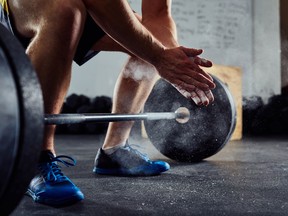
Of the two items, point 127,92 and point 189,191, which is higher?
point 127,92

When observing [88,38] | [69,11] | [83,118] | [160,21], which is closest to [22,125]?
[83,118]

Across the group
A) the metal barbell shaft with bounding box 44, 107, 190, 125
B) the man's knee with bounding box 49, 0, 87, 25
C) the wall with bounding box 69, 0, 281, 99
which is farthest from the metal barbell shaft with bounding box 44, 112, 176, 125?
the wall with bounding box 69, 0, 281, 99

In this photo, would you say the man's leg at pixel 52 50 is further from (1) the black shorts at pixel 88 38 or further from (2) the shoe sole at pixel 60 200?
(1) the black shorts at pixel 88 38

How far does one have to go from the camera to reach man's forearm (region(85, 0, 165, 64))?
924mm

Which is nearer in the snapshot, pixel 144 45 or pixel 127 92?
pixel 144 45

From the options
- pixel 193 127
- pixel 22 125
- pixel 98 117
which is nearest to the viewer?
pixel 22 125

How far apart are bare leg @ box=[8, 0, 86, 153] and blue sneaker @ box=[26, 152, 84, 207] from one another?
0.48 feet

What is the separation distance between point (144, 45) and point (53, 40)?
23 centimetres

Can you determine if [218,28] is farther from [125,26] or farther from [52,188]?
[52,188]

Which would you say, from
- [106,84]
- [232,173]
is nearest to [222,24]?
[106,84]

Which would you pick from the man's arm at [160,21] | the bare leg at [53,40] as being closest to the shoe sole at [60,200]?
the bare leg at [53,40]

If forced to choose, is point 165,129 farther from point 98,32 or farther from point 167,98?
point 98,32

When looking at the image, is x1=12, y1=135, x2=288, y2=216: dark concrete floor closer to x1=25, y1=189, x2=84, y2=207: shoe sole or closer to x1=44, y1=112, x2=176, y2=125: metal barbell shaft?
→ x1=25, y1=189, x2=84, y2=207: shoe sole

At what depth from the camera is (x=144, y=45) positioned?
0.96 m
